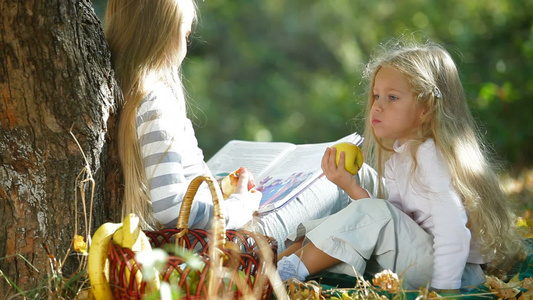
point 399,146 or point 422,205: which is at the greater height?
point 399,146

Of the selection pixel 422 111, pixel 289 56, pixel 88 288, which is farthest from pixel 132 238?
pixel 289 56

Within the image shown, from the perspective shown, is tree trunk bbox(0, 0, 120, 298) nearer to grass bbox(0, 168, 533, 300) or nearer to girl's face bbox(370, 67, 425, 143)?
grass bbox(0, 168, 533, 300)

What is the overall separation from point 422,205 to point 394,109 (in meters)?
0.35

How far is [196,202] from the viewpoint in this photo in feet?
6.81

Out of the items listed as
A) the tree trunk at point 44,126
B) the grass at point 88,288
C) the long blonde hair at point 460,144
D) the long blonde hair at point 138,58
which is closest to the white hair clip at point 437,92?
the long blonde hair at point 460,144

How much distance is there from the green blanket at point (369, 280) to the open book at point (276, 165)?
32 cm

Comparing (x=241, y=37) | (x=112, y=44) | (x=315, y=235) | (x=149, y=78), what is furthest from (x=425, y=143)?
(x=241, y=37)

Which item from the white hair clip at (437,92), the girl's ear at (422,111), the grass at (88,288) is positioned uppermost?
the white hair clip at (437,92)

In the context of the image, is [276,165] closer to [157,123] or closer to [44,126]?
[157,123]

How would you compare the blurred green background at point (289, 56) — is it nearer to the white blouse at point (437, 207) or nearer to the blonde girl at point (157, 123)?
the white blouse at point (437, 207)

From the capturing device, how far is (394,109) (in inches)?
86.3

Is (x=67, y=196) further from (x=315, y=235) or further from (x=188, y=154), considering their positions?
(x=315, y=235)

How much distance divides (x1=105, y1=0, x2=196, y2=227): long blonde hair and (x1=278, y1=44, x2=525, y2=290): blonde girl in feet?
1.87

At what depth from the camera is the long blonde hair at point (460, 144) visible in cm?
210
